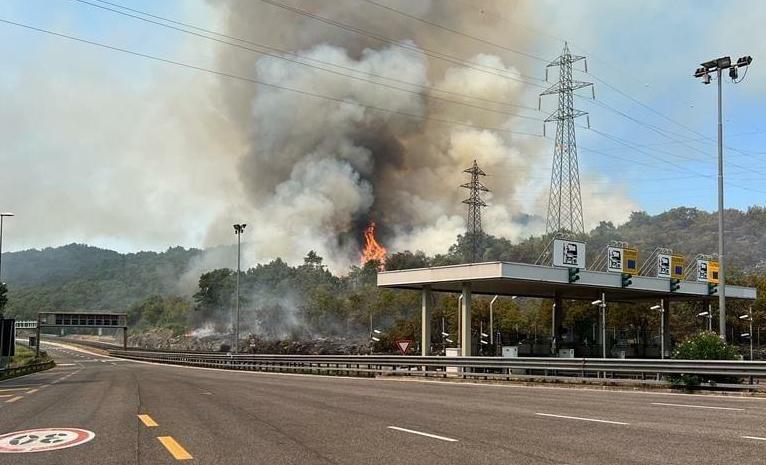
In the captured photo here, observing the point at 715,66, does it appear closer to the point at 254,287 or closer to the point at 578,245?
the point at 578,245

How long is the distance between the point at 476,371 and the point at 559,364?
262 inches

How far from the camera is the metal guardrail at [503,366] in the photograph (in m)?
21.7

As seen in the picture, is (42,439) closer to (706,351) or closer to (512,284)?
(706,351)

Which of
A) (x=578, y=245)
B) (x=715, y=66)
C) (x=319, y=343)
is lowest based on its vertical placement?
(x=319, y=343)

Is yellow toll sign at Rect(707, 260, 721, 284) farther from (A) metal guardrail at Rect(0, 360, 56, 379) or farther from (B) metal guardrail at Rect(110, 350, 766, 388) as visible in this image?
(A) metal guardrail at Rect(0, 360, 56, 379)

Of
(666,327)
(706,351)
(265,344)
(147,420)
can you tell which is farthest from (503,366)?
(265,344)

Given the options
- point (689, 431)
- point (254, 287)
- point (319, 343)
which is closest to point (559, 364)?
point (689, 431)

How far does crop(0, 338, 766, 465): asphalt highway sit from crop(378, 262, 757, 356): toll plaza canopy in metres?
20.6

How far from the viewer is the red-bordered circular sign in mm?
9789

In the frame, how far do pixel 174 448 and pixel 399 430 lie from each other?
3699 mm

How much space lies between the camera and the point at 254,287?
190125 mm

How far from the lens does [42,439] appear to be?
10.7 m

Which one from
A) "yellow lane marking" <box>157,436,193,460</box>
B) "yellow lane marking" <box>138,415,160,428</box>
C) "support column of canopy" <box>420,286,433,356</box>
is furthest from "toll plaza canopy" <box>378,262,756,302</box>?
"yellow lane marking" <box>157,436,193,460</box>

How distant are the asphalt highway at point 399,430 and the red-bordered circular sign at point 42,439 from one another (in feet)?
0.76
